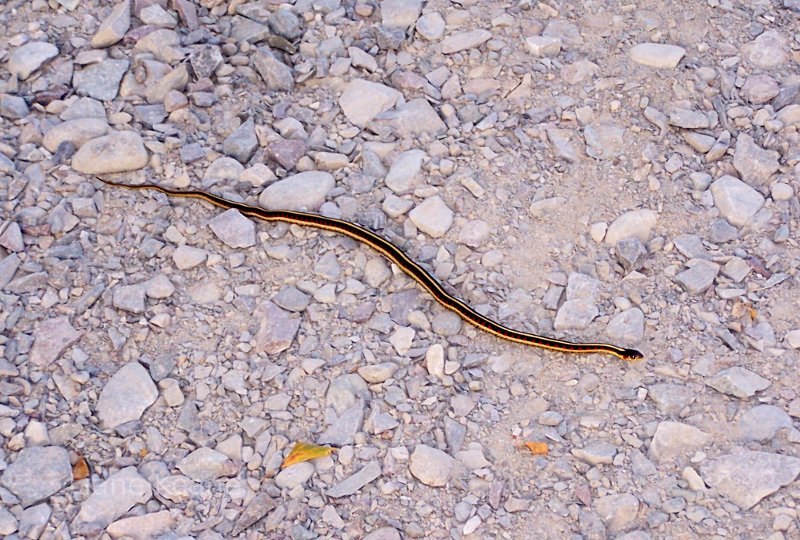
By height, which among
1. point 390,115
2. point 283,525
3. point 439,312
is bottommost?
point 283,525

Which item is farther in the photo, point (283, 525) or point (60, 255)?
point (60, 255)

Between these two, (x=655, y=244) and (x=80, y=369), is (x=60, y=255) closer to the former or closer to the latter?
(x=80, y=369)

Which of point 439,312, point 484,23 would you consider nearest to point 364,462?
point 439,312

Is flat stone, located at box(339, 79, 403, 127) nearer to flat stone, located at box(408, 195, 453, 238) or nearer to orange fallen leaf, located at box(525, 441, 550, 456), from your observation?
flat stone, located at box(408, 195, 453, 238)

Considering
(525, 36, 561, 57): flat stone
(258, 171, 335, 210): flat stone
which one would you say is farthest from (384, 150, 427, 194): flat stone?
→ (525, 36, 561, 57): flat stone

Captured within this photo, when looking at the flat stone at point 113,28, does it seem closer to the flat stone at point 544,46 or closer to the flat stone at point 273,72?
the flat stone at point 273,72

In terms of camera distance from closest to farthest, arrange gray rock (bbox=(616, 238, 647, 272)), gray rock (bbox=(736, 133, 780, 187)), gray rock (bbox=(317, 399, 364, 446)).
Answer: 1. gray rock (bbox=(317, 399, 364, 446))
2. gray rock (bbox=(616, 238, 647, 272))
3. gray rock (bbox=(736, 133, 780, 187))
